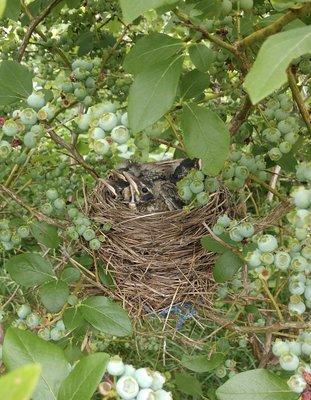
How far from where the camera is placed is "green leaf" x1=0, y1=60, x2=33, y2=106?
1381 millimetres

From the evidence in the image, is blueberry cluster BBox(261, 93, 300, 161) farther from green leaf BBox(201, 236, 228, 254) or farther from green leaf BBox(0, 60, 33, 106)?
green leaf BBox(0, 60, 33, 106)

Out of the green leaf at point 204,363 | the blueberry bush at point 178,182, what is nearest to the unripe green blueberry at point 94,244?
the blueberry bush at point 178,182

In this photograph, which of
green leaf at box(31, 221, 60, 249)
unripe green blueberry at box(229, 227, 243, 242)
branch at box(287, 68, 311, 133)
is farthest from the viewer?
green leaf at box(31, 221, 60, 249)

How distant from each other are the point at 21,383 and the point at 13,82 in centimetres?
102

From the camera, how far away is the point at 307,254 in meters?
1.14

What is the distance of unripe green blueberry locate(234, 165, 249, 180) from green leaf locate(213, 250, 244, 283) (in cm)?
17

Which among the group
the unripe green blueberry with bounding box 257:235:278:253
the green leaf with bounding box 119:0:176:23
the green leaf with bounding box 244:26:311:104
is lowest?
the unripe green blueberry with bounding box 257:235:278:253

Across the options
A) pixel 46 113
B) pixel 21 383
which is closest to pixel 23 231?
pixel 46 113

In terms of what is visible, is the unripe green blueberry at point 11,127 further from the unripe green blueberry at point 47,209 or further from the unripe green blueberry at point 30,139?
the unripe green blueberry at point 47,209

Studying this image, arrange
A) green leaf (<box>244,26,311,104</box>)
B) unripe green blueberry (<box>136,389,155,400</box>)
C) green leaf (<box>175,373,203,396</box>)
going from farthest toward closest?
1. green leaf (<box>175,373,203,396</box>)
2. unripe green blueberry (<box>136,389,155,400</box>)
3. green leaf (<box>244,26,311,104</box>)

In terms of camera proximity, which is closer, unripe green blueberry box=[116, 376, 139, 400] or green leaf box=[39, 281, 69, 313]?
unripe green blueberry box=[116, 376, 139, 400]

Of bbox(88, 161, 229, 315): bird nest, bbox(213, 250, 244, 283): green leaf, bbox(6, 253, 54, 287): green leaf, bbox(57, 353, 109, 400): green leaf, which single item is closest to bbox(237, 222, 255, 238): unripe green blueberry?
bbox(213, 250, 244, 283): green leaf

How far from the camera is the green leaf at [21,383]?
46 centimetres

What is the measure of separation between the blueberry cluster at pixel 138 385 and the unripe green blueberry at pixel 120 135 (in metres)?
0.40
